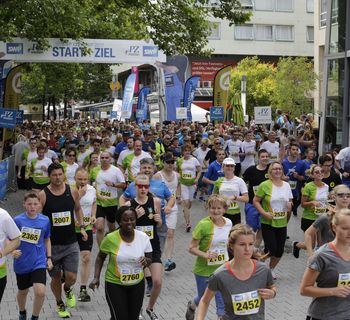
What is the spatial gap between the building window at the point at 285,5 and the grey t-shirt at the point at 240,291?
65631 millimetres

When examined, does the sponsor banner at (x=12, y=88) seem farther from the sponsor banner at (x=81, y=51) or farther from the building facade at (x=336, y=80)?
the building facade at (x=336, y=80)

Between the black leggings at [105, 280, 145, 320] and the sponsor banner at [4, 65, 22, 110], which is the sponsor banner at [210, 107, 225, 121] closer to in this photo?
the sponsor banner at [4, 65, 22, 110]

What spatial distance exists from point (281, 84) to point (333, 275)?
45.3m

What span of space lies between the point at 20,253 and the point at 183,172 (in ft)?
24.7

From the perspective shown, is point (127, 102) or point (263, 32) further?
point (263, 32)

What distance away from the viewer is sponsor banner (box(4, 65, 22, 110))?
23203 millimetres

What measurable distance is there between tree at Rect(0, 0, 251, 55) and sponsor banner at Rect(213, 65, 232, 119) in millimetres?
6260

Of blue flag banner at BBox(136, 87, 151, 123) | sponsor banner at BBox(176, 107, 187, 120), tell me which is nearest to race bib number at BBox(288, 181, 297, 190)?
sponsor banner at BBox(176, 107, 187, 120)

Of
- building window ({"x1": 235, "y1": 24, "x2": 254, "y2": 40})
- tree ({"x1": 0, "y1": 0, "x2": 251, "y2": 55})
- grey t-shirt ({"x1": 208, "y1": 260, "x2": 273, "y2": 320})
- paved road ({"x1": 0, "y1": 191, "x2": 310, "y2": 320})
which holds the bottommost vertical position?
paved road ({"x1": 0, "y1": 191, "x2": 310, "y2": 320})

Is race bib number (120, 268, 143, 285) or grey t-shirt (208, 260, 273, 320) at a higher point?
grey t-shirt (208, 260, 273, 320)

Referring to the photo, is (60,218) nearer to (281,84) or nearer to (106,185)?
(106,185)

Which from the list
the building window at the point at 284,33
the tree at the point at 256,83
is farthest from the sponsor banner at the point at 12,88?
the building window at the point at 284,33

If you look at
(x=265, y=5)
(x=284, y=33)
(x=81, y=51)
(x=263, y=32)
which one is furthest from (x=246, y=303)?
(x=284, y=33)

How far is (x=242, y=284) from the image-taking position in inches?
185
